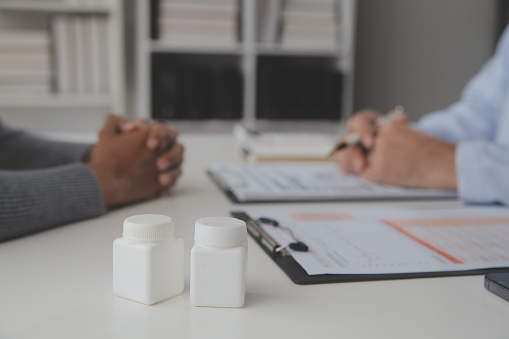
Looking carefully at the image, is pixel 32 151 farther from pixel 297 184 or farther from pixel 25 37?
pixel 25 37

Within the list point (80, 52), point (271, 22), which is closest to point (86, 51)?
point (80, 52)

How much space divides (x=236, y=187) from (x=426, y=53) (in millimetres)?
2834

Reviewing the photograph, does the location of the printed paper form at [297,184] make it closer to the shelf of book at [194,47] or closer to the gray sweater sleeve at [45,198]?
the gray sweater sleeve at [45,198]

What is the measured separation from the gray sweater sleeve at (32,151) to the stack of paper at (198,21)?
5.58ft

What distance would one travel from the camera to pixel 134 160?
3.06ft

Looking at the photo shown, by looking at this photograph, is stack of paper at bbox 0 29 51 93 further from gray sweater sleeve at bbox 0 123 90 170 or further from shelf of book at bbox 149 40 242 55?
gray sweater sleeve at bbox 0 123 90 170

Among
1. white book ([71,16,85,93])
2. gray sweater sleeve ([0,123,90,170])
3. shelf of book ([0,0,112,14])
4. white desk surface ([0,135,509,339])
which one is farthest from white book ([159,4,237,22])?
white desk surface ([0,135,509,339])

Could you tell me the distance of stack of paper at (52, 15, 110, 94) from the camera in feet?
8.93

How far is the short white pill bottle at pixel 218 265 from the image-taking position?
449 mm

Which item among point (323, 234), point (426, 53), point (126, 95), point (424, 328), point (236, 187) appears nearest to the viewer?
point (424, 328)

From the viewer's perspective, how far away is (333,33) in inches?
114

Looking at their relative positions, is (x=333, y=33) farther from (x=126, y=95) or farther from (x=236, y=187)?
(x=236, y=187)

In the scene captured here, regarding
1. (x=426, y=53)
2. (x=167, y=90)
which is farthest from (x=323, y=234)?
(x=426, y=53)

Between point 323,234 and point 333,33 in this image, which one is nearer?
point 323,234
